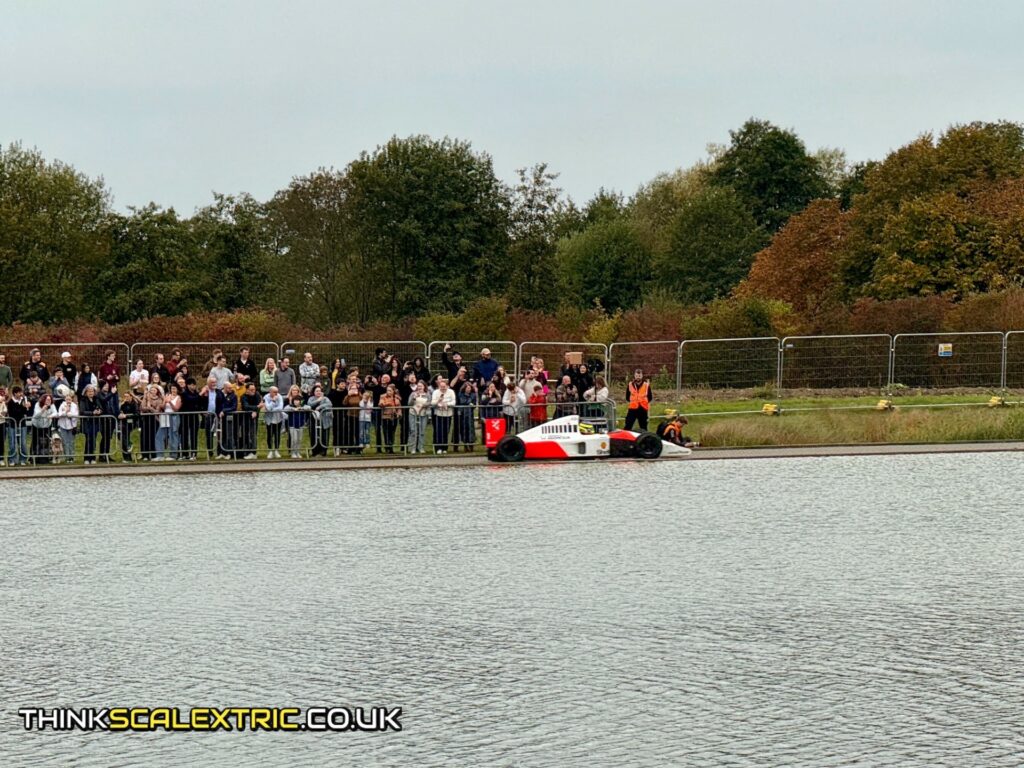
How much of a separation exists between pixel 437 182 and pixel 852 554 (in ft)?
220

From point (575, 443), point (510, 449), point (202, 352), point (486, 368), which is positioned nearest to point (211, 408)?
point (486, 368)

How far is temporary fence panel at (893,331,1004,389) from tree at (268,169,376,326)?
49.3m

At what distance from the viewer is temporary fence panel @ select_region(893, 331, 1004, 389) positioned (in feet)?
139

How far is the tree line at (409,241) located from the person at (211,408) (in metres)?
42.1

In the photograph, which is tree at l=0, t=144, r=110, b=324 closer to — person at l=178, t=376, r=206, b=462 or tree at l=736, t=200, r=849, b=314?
tree at l=736, t=200, r=849, b=314

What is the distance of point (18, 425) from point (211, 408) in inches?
150

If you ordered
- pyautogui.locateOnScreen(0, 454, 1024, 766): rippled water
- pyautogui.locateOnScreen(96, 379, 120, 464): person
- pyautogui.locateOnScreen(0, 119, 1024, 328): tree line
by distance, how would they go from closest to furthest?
pyautogui.locateOnScreen(0, 454, 1024, 766): rippled water
pyautogui.locateOnScreen(96, 379, 120, 464): person
pyautogui.locateOnScreen(0, 119, 1024, 328): tree line

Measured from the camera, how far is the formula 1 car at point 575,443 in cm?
3403

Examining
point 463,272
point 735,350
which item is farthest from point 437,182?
point 735,350

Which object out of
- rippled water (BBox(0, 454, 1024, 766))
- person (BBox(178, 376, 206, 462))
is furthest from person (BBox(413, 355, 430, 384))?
rippled water (BBox(0, 454, 1024, 766))

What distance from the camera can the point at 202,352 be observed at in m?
42.9

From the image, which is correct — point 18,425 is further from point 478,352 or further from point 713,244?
point 713,244

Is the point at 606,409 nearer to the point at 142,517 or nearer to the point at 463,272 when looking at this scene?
the point at 142,517

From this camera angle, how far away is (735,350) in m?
42.2
